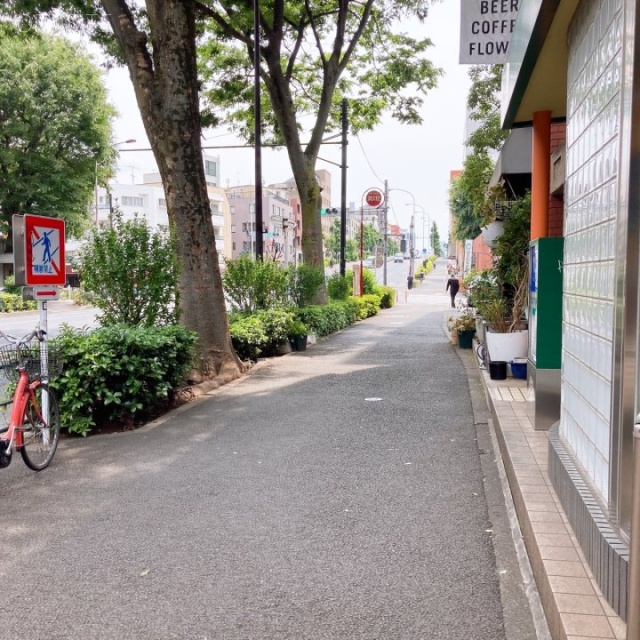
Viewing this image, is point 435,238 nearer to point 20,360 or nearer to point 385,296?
point 385,296

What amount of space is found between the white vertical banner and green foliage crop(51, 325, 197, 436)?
479cm

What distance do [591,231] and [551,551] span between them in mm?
1704

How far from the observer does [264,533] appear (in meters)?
4.51

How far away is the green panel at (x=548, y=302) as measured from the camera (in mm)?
6254

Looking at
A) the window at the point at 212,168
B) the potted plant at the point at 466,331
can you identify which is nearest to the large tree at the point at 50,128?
the potted plant at the point at 466,331

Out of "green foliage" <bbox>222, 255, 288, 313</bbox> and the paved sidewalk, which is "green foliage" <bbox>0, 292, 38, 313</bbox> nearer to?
"green foliage" <bbox>222, 255, 288, 313</bbox>

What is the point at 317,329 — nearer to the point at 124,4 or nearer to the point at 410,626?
the point at 124,4

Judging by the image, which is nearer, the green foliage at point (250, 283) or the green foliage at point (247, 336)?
the green foliage at point (247, 336)

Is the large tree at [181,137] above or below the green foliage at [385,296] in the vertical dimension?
above

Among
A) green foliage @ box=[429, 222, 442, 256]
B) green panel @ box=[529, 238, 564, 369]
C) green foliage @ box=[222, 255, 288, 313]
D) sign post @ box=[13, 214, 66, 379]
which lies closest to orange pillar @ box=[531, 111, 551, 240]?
green panel @ box=[529, 238, 564, 369]

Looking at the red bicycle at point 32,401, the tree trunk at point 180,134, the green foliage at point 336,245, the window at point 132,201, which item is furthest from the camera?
the green foliage at point 336,245

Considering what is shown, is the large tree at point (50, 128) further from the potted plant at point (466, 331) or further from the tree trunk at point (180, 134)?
the tree trunk at point (180, 134)

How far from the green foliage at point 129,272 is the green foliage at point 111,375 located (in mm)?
855

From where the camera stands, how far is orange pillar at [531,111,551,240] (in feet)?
23.4
